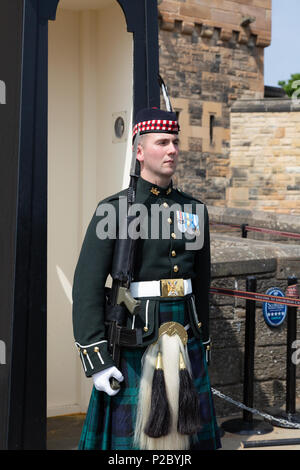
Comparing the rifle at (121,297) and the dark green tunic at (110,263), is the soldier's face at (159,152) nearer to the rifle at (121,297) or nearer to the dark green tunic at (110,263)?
the dark green tunic at (110,263)

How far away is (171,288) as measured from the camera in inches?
112

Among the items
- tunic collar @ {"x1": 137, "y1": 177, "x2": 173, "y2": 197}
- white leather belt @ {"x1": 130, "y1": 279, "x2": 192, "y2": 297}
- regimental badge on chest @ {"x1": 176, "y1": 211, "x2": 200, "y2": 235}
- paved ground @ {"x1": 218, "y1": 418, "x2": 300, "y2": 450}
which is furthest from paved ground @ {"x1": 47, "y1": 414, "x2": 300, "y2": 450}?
tunic collar @ {"x1": 137, "y1": 177, "x2": 173, "y2": 197}

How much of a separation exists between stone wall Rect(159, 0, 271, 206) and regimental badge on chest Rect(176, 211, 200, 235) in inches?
595

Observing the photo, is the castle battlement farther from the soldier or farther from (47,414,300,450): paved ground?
the soldier

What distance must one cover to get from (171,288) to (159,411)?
1.59 ft

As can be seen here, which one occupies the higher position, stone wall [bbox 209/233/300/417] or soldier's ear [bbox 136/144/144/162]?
soldier's ear [bbox 136/144/144/162]

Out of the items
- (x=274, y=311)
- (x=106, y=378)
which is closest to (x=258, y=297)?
(x=274, y=311)

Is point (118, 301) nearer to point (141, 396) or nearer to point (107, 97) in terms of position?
point (141, 396)

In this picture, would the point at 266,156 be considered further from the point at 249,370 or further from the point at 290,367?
the point at 249,370

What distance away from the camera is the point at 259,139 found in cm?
1823

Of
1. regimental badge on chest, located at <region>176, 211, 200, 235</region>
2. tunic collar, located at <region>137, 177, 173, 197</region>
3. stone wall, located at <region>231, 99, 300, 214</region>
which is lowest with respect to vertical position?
regimental badge on chest, located at <region>176, 211, 200, 235</region>

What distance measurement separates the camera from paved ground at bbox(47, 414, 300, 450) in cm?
377
